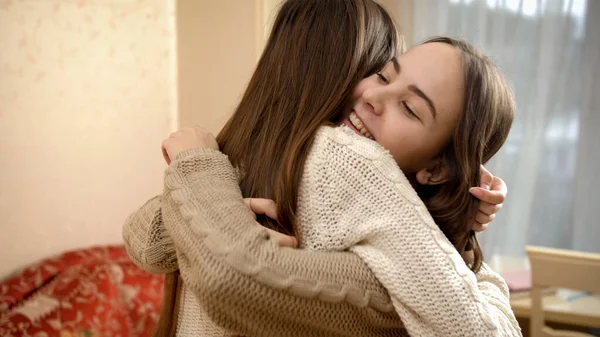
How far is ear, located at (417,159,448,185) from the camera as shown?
958 mm

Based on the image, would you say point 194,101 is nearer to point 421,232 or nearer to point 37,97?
point 37,97

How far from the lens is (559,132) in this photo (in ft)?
9.19

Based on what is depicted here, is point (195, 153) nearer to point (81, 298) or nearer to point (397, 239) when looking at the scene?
point (397, 239)

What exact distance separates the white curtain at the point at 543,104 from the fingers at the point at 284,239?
2215 mm

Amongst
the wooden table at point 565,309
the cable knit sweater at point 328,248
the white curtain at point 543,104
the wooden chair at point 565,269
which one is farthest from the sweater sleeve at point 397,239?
the white curtain at point 543,104

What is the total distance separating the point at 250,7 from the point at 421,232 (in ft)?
5.80

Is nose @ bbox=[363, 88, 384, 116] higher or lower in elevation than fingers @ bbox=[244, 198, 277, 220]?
higher

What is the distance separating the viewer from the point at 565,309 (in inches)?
90.2

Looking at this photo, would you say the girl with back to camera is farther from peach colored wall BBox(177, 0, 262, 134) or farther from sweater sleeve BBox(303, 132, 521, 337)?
peach colored wall BBox(177, 0, 262, 134)

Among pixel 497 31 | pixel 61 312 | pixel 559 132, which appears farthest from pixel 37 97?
pixel 559 132

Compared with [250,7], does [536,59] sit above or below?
below

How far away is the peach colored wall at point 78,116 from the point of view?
216cm

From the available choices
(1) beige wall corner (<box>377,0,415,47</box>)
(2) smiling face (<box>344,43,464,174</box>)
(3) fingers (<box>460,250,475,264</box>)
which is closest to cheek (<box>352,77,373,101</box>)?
(2) smiling face (<box>344,43,464,174</box>)

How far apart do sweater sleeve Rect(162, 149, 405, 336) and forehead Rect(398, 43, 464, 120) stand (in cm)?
32
